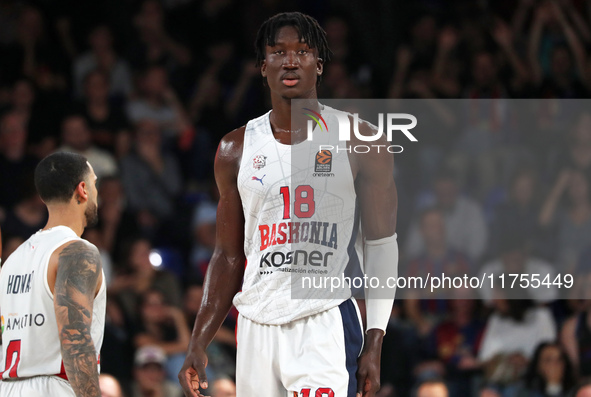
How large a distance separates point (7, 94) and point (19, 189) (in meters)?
1.53

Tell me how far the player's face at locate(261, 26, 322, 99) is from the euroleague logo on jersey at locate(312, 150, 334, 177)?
0.30 meters

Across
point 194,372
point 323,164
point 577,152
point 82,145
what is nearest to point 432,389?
point 577,152

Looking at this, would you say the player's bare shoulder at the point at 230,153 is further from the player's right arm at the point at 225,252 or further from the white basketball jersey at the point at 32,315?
the white basketball jersey at the point at 32,315

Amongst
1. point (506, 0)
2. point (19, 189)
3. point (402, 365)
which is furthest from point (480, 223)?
point (19, 189)

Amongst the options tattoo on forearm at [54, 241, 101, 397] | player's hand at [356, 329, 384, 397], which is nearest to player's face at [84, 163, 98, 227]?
tattoo on forearm at [54, 241, 101, 397]


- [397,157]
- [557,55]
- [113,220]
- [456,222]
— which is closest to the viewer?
[456,222]

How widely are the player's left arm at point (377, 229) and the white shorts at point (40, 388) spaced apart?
137 cm

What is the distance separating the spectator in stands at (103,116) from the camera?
9406 mm

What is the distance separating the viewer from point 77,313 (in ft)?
13.5

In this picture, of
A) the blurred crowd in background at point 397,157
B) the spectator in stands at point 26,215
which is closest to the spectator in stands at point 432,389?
the blurred crowd in background at point 397,157

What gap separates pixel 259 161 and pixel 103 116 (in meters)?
5.42

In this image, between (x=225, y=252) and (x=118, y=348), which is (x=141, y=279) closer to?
(x=118, y=348)

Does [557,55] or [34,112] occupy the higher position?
[557,55]

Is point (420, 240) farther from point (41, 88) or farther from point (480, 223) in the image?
point (41, 88)
